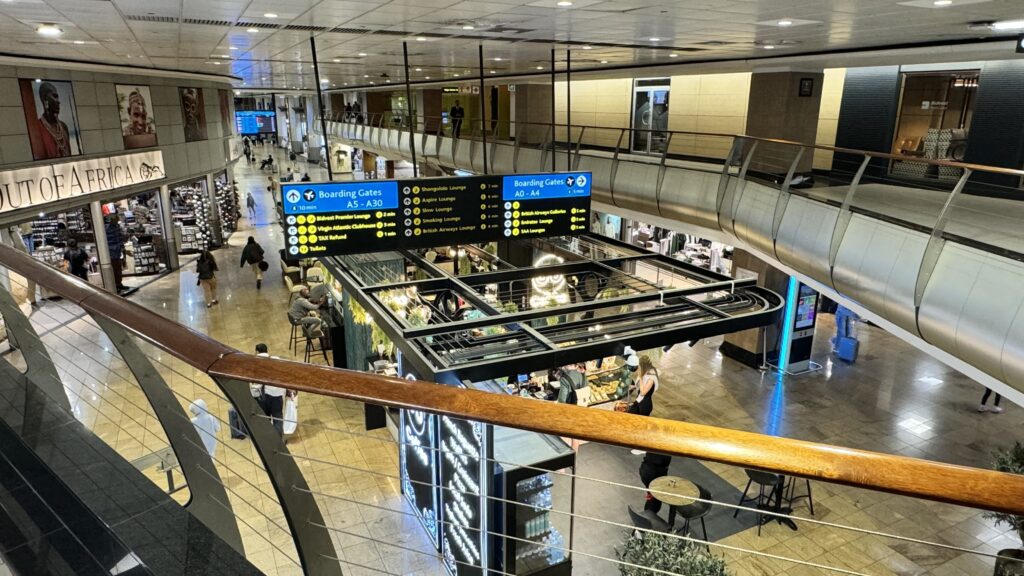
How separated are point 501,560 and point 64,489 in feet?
13.3

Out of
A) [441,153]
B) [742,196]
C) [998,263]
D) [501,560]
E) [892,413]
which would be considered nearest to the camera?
[998,263]

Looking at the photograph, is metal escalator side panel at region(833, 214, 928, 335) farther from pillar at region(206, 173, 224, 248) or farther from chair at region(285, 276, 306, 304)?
pillar at region(206, 173, 224, 248)

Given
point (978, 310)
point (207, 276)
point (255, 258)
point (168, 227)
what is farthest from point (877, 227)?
point (168, 227)

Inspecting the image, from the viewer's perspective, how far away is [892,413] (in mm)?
10305

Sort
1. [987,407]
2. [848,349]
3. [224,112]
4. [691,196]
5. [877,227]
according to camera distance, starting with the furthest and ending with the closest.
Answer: [224,112], [848,349], [987,407], [691,196], [877,227]

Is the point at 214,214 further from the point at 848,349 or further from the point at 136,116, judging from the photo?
the point at 848,349

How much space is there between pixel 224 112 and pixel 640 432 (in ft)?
67.6

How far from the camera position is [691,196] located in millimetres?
10195

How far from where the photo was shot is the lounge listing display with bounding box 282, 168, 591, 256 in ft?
22.9

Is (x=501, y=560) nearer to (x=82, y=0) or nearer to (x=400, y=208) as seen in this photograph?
(x=400, y=208)

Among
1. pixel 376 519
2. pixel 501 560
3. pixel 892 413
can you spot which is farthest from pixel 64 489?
pixel 892 413

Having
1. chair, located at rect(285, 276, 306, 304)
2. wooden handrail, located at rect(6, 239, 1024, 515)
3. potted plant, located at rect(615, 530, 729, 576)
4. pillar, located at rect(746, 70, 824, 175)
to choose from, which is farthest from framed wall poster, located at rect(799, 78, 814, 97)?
wooden handrail, located at rect(6, 239, 1024, 515)

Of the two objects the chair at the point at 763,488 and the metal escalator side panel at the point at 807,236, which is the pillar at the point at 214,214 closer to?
the metal escalator side panel at the point at 807,236

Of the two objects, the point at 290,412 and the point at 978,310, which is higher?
the point at 978,310
